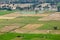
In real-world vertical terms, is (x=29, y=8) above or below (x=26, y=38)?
below

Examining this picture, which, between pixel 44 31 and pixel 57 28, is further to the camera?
pixel 57 28

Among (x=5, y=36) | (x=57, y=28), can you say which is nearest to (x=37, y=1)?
(x=57, y=28)

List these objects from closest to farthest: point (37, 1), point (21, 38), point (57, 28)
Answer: point (21, 38)
point (57, 28)
point (37, 1)

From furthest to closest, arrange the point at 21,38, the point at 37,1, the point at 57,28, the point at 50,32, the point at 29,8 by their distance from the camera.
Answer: the point at 37,1, the point at 29,8, the point at 57,28, the point at 50,32, the point at 21,38

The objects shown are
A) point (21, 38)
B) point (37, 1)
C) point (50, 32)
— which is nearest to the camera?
point (21, 38)

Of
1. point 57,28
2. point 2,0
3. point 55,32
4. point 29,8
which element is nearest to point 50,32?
point 55,32

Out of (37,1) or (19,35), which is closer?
(19,35)

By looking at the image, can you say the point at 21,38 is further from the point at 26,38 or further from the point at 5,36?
the point at 5,36

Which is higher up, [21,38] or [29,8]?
[21,38]

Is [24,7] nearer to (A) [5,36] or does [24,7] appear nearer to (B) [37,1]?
(B) [37,1]
